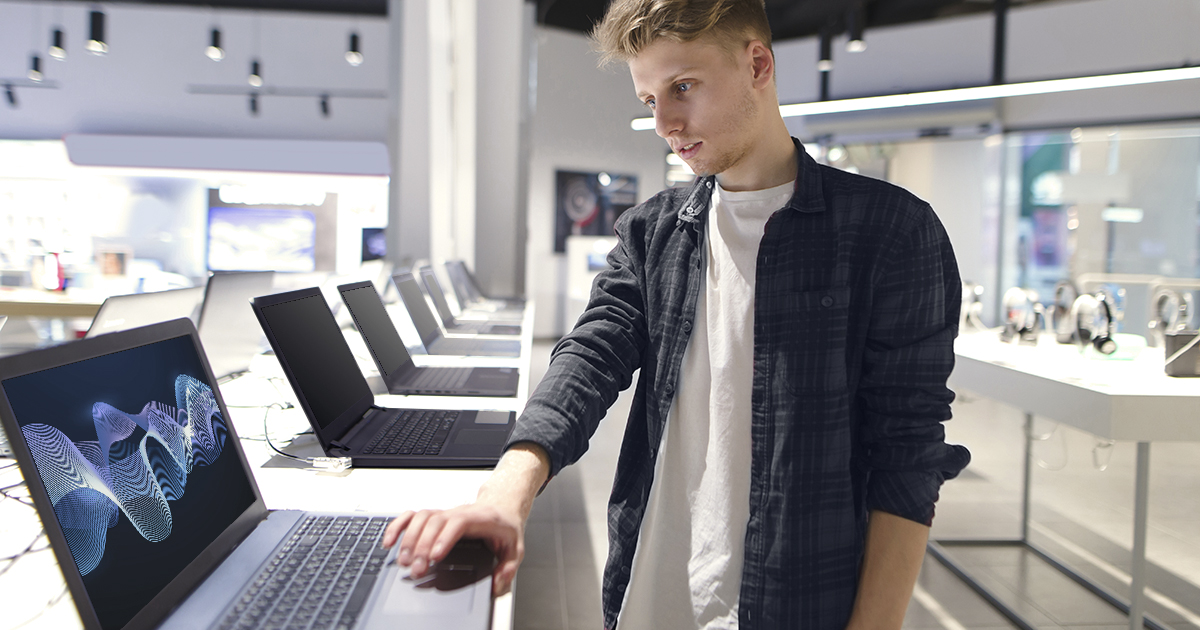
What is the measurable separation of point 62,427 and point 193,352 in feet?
1.05

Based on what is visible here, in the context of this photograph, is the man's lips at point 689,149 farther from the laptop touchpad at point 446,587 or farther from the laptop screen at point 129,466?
the laptop screen at point 129,466

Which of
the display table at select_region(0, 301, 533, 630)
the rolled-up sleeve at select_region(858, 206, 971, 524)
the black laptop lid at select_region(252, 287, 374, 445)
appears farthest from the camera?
the black laptop lid at select_region(252, 287, 374, 445)

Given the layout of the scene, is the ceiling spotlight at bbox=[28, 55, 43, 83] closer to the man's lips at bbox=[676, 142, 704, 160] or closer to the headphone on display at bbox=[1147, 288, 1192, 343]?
the man's lips at bbox=[676, 142, 704, 160]

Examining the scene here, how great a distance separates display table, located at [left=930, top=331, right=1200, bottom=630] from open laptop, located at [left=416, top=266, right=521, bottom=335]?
6.69 ft

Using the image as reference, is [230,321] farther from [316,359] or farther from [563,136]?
[563,136]

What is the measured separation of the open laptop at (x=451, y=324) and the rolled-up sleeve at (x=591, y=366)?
2.47 metres

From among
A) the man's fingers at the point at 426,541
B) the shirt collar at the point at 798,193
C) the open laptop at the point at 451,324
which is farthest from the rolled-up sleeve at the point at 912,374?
the open laptop at the point at 451,324

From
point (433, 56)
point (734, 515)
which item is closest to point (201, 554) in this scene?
point (734, 515)

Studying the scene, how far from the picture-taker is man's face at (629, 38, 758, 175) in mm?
933

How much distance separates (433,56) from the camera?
5.32m

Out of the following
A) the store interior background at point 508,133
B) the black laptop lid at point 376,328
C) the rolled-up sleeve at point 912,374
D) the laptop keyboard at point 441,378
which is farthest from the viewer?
the store interior background at point 508,133

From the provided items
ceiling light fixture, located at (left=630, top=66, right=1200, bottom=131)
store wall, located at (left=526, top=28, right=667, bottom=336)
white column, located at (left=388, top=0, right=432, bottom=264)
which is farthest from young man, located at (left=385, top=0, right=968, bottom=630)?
store wall, located at (left=526, top=28, right=667, bottom=336)

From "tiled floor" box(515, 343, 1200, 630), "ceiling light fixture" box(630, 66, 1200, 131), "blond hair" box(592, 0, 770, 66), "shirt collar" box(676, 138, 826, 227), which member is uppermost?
"ceiling light fixture" box(630, 66, 1200, 131)

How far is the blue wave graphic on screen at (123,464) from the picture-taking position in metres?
0.66
